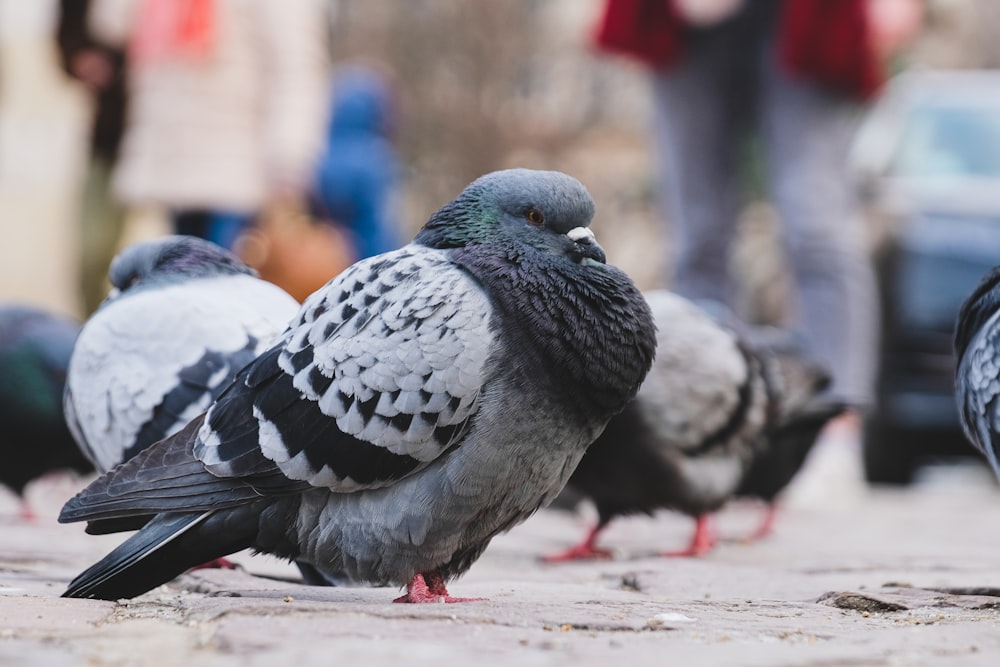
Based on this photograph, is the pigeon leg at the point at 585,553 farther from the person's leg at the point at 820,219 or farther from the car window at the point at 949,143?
the car window at the point at 949,143

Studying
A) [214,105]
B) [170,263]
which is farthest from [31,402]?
[214,105]

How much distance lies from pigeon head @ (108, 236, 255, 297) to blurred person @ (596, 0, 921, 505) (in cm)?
256

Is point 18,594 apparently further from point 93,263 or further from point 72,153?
point 72,153

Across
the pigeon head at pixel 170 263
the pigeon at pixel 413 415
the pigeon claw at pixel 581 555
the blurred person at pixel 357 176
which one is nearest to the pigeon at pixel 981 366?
the pigeon at pixel 413 415

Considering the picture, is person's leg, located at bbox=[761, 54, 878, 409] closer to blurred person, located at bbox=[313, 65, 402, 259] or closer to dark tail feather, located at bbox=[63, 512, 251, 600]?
dark tail feather, located at bbox=[63, 512, 251, 600]

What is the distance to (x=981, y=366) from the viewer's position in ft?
10.7

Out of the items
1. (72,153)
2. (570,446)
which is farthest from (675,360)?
(72,153)

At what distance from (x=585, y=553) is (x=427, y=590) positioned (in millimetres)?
1372

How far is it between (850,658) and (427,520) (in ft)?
2.66

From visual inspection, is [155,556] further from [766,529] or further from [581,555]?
[766,529]

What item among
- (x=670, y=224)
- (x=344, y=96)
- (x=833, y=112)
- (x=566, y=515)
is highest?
(x=344, y=96)

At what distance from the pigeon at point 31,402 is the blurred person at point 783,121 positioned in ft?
8.12

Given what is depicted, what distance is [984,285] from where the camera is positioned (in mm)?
3436

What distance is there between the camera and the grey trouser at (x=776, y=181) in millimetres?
5711
